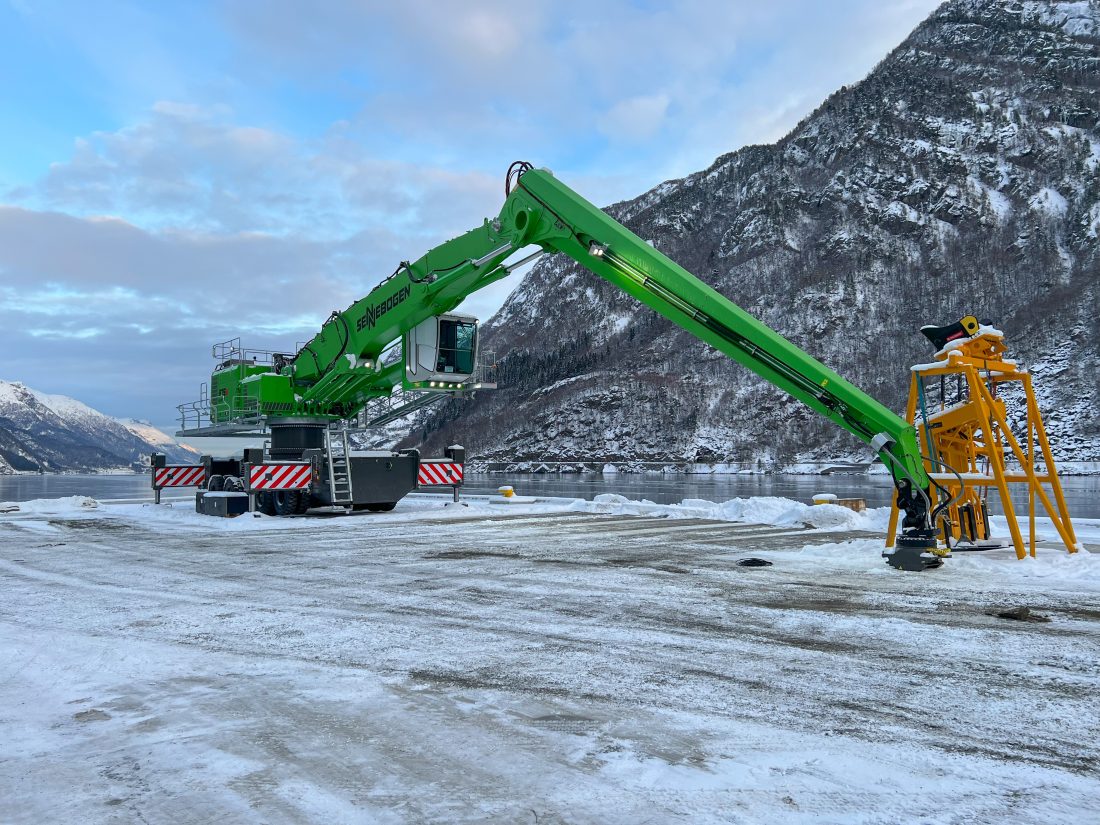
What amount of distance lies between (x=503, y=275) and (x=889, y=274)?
161 meters

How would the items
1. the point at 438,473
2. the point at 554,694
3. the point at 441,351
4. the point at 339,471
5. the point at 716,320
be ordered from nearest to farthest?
the point at 554,694 → the point at 716,320 → the point at 441,351 → the point at 339,471 → the point at 438,473

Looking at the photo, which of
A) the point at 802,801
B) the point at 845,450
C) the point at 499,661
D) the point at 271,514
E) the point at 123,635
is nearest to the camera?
the point at 802,801

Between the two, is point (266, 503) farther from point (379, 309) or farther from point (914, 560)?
point (914, 560)

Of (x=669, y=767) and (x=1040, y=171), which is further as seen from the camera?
(x=1040, y=171)

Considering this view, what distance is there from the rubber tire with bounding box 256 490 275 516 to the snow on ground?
8.43m

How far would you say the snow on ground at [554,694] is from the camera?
285 cm

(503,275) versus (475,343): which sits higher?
(503,275)

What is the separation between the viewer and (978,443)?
32.8ft

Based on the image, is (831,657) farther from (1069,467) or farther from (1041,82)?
(1041,82)

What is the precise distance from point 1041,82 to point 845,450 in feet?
403

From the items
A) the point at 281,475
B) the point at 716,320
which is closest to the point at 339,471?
the point at 281,475

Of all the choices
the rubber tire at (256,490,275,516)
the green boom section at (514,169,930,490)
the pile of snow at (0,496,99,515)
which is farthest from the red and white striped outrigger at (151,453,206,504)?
the green boom section at (514,169,930,490)

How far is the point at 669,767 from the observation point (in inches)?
122

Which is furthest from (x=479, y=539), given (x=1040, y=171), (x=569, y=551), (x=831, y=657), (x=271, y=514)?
(x=1040, y=171)
